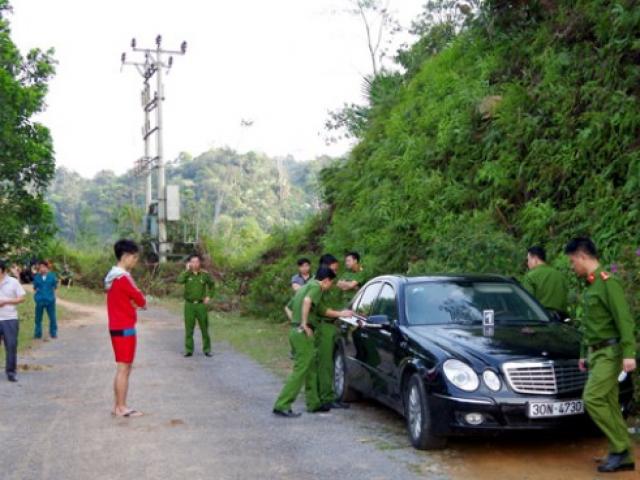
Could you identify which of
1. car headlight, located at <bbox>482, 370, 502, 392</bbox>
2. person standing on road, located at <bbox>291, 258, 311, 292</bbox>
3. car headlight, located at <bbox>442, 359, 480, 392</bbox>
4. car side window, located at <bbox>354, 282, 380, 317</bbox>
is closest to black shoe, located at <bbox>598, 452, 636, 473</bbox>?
car headlight, located at <bbox>482, 370, 502, 392</bbox>

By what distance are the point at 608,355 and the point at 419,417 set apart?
1.79 m

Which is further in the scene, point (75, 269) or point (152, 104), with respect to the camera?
point (75, 269)

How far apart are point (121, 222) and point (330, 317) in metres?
35.1

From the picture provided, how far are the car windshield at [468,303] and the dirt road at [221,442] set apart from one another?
123cm

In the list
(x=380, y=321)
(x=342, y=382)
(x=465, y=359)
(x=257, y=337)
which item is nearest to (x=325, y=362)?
(x=342, y=382)

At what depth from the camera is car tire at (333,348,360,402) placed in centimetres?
983

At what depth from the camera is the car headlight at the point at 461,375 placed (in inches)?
273

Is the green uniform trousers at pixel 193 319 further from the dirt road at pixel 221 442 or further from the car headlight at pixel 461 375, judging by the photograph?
the car headlight at pixel 461 375

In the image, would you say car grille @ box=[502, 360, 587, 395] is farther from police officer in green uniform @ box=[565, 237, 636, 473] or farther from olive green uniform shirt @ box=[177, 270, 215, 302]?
olive green uniform shirt @ box=[177, 270, 215, 302]

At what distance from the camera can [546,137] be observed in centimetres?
1452

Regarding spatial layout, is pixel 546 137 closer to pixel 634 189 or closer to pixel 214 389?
pixel 634 189

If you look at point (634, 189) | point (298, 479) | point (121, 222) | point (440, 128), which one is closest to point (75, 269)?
point (121, 222)

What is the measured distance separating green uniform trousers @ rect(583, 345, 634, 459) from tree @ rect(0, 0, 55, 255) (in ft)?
59.7

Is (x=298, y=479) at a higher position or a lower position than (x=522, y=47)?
lower
